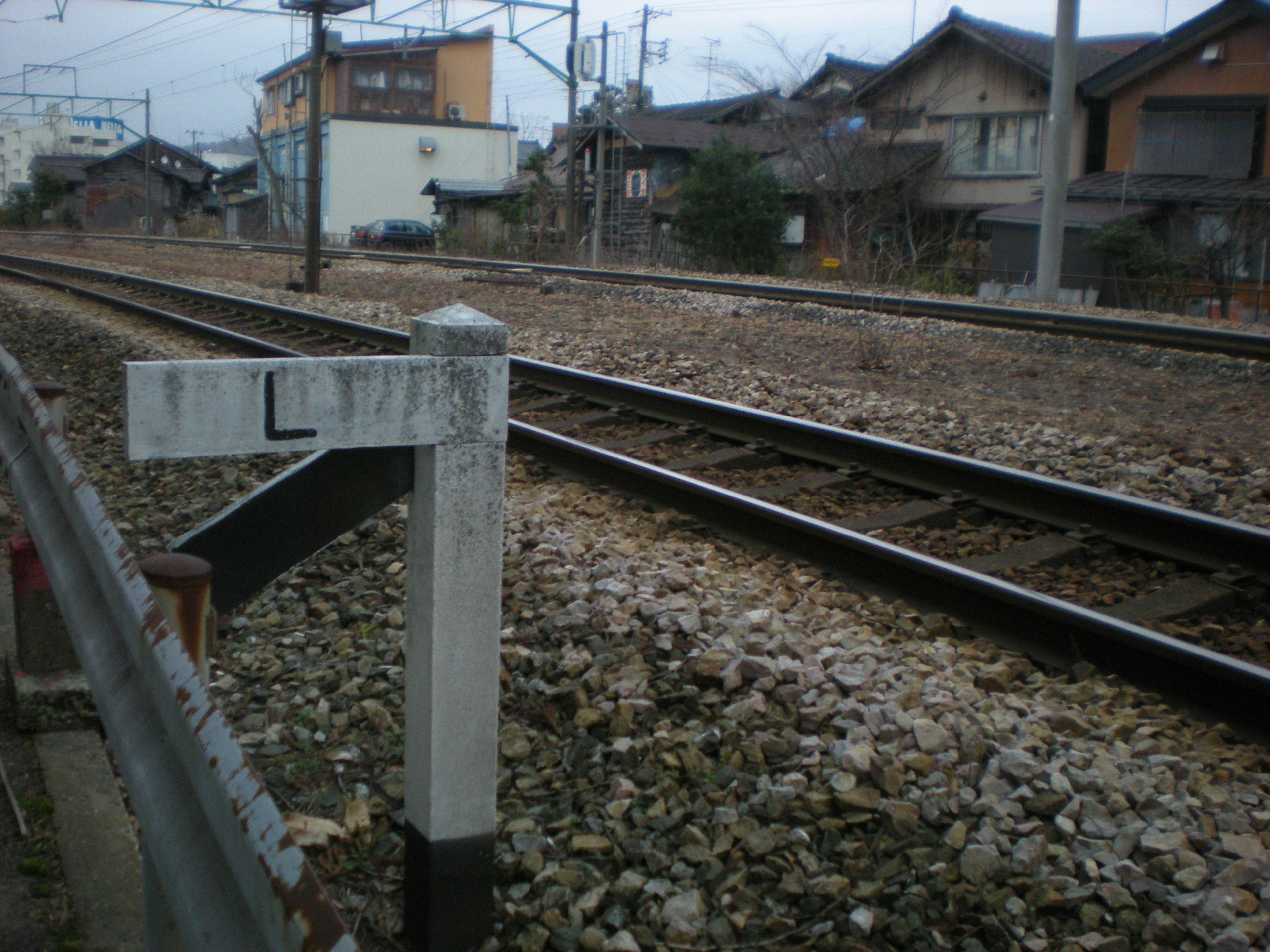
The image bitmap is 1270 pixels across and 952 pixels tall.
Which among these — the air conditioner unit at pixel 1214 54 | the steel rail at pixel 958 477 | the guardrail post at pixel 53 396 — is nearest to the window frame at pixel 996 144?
the air conditioner unit at pixel 1214 54

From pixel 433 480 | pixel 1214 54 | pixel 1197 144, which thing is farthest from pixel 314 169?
pixel 1214 54

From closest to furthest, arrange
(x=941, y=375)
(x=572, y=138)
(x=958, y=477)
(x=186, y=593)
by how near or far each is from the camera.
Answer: (x=186, y=593) < (x=958, y=477) < (x=941, y=375) < (x=572, y=138)

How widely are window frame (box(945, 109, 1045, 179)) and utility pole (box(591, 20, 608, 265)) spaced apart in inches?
425

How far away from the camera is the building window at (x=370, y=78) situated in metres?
59.0

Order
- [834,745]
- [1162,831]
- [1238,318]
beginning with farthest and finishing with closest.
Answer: [1238,318] < [834,745] < [1162,831]

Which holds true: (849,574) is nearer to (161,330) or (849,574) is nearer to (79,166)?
(161,330)

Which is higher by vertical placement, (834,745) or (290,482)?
(290,482)

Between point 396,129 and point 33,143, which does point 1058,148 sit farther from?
point 33,143

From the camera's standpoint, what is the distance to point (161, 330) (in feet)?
39.5

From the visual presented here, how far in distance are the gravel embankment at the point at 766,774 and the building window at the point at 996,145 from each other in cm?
3162

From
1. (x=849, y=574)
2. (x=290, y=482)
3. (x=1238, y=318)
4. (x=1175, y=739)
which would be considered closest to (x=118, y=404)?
(x=849, y=574)

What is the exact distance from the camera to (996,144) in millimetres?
33156

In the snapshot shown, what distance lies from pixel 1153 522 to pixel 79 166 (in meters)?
77.1

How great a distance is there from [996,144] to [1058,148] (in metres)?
18.5
